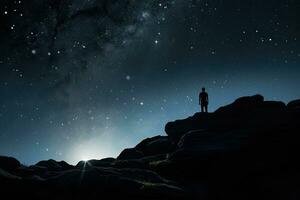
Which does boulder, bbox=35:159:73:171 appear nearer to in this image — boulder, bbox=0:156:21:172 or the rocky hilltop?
the rocky hilltop

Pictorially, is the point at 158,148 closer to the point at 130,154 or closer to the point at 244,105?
the point at 130,154

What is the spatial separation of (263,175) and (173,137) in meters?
14.0

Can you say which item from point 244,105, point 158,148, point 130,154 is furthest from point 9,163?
point 244,105

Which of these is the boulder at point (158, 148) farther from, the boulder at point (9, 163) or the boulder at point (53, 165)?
the boulder at point (9, 163)

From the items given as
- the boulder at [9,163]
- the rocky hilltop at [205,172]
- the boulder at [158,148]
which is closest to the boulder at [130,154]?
the boulder at [158,148]

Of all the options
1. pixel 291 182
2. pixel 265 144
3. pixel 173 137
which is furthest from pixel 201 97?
pixel 291 182

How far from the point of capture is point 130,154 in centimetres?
3175

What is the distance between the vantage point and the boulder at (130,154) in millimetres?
31428

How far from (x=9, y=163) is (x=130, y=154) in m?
11.2

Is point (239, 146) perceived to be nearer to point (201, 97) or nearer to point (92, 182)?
A: point (92, 182)

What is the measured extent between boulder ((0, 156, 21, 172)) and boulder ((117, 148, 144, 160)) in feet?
32.1

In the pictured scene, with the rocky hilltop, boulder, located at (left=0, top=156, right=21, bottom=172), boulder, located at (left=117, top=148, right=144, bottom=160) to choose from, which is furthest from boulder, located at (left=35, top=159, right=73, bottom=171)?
boulder, located at (left=117, top=148, right=144, bottom=160)

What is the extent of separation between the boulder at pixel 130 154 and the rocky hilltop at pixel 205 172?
390 cm

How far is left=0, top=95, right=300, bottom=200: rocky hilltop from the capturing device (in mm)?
17938
